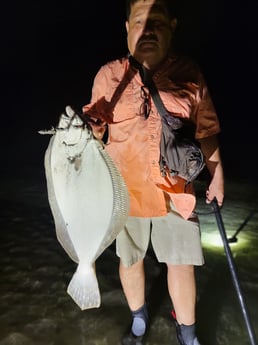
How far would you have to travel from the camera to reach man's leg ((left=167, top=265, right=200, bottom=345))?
2488 mm

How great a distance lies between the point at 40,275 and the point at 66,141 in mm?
2278

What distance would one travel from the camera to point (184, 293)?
249cm

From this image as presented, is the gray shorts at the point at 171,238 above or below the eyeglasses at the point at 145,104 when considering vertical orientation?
below

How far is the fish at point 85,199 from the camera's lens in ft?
6.30

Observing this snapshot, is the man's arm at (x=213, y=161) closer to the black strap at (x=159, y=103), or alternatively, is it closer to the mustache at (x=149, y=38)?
the black strap at (x=159, y=103)

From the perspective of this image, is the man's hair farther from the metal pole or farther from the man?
the metal pole

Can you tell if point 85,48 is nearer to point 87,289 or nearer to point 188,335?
point 188,335

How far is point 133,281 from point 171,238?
445mm

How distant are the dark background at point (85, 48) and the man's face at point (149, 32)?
21886mm

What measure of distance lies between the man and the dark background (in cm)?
2190

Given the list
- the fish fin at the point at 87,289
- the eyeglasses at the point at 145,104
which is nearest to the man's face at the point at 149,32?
the eyeglasses at the point at 145,104

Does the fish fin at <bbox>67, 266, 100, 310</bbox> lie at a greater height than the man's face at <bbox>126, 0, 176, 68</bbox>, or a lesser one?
lesser

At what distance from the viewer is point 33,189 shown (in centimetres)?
737

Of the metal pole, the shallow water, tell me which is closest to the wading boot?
the shallow water
